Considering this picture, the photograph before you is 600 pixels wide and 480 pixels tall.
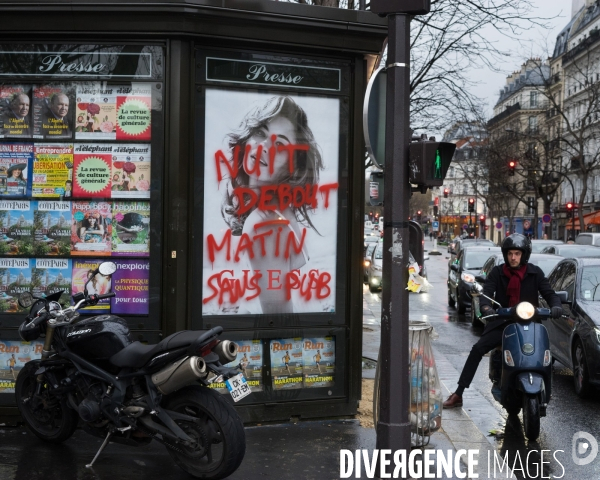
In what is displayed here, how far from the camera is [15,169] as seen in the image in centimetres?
741

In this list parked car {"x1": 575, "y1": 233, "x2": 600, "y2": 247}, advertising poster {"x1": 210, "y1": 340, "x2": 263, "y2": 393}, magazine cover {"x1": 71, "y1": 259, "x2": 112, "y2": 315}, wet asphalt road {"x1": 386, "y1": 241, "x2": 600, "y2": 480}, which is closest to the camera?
wet asphalt road {"x1": 386, "y1": 241, "x2": 600, "y2": 480}

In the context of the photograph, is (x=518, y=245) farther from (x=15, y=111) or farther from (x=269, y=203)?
(x=15, y=111)

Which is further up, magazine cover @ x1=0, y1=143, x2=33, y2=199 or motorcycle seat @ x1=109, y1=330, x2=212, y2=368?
magazine cover @ x1=0, y1=143, x2=33, y2=199

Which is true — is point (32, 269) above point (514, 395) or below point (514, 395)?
above

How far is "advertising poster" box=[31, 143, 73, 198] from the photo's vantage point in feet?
24.2

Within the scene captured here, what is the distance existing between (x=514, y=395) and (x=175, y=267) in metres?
3.38

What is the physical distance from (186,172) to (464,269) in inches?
569

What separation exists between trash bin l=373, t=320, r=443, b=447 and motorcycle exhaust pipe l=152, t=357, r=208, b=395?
1.85 m

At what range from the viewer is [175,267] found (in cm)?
720

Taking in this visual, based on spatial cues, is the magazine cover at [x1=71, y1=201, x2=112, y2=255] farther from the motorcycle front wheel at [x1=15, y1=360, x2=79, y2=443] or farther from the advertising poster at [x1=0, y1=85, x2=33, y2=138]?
the motorcycle front wheel at [x1=15, y1=360, x2=79, y2=443]

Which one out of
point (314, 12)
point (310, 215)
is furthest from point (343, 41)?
point (310, 215)

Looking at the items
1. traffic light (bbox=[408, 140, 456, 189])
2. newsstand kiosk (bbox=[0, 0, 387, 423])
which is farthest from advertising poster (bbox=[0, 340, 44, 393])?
traffic light (bbox=[408, 140, 456, 189])

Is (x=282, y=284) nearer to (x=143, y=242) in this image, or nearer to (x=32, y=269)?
(x=143, y=242)

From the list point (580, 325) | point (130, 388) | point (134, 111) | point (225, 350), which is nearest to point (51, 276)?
point (134, 111)
